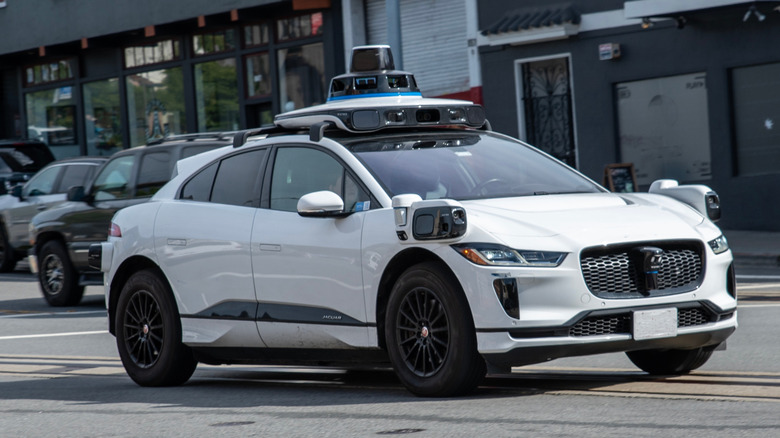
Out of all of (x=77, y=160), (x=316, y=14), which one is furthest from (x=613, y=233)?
(x=316, y=14)

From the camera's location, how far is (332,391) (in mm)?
8148

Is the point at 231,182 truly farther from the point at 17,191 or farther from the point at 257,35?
the point at 257,35

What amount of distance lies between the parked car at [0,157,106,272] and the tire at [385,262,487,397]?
40.3 feet

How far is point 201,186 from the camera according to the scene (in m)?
8.98

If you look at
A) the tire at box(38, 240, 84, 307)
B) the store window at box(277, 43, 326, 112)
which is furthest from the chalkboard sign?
the tire at box(38, 240, 84, 307)

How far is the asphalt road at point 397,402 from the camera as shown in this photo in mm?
6285

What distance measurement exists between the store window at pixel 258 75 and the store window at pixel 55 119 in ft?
23.0

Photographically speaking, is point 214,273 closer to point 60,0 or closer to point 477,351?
point 477,351

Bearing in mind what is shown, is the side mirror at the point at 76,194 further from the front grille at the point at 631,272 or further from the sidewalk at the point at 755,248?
the front grille at the point at 631,272

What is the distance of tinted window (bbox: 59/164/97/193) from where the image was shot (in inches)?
765

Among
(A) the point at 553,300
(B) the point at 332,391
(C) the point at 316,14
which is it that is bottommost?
(B) the point at 332,391

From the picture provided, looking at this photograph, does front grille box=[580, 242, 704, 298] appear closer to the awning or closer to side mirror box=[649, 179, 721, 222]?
side mirror box=[649, 179, 721, 222]

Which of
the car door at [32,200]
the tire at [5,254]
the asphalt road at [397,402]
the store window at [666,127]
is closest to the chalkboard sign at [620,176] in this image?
the store window at [666,127]

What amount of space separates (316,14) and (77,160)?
10017 millimetres
